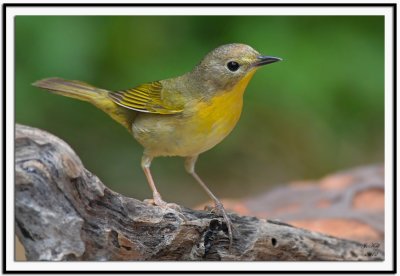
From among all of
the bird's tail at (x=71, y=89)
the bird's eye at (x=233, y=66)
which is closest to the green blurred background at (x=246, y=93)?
the bird's tail at (x=71, y=89)

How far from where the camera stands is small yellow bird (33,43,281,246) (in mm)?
3609

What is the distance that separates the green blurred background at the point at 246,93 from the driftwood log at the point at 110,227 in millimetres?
1673

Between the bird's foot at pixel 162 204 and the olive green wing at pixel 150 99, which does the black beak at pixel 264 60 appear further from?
the bird's foot at pixel 162 204

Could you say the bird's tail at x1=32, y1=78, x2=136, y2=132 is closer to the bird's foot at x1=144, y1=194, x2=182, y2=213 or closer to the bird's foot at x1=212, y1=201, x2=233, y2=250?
the bird's foot at x1=144, y1=194, x2=182, y2=213

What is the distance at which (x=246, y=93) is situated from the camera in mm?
5840

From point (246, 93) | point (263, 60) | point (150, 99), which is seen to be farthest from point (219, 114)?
point (246, 93)

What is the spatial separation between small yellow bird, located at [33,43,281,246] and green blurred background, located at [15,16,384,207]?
3.12ft

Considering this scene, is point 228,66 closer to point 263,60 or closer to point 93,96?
point 263,60

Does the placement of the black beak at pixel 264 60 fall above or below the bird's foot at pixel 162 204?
above

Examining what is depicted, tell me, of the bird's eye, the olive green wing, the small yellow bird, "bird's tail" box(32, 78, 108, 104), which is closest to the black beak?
the small yellow bird

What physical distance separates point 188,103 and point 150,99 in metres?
0.29

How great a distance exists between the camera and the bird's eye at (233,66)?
362cm

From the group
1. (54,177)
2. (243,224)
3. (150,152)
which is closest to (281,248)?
(243,224)

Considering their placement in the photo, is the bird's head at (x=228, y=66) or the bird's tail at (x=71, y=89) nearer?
the bird's head at (x=228, y=66)
